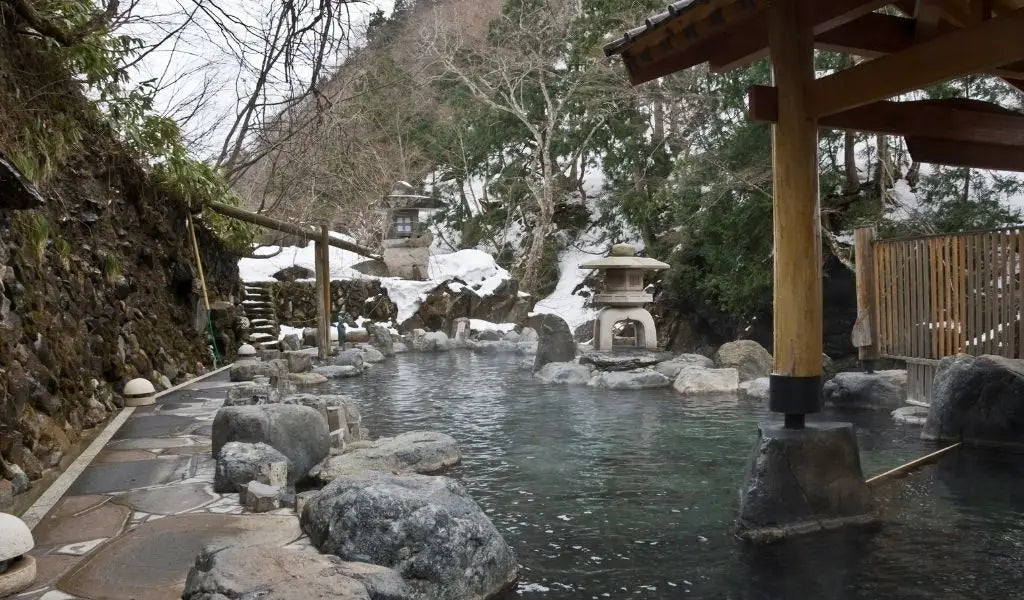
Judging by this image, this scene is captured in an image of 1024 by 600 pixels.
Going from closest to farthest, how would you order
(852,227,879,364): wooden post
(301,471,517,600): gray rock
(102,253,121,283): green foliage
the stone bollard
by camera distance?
the stone bollard < (301,471,517,600): gray rock < (102,253,121,283): green foliage < (852,227,879,364): wooden post

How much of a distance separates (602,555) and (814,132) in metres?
3.03

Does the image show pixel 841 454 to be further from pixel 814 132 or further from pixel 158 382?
pixel 158 382

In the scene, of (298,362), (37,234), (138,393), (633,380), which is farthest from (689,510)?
(298,362)

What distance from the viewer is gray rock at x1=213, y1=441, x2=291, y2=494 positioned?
4883mm

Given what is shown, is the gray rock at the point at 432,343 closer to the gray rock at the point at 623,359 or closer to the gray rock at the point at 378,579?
the gray rock at the point at 623,359

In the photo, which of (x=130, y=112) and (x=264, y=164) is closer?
(x=130, y=112)

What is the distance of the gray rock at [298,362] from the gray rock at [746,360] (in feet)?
24.8

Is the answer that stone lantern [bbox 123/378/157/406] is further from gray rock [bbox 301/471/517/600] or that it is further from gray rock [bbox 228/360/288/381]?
gray rock [bbox 301/471/517/600]

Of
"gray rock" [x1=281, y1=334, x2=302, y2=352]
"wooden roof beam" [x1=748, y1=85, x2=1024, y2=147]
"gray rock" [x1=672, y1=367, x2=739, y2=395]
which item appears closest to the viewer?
"wooden roof beam" [x1=748, y1=85, x2=1024, y2=147]

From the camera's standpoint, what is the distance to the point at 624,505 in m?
5.62

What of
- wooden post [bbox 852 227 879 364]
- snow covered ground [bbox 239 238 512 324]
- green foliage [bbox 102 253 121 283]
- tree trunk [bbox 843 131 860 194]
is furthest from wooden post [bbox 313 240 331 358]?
tree trunk [bbox 843 131 860 194]

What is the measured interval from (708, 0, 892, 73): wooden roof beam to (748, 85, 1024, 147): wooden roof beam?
2.33ft

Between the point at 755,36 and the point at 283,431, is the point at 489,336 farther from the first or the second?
the point at 755,36

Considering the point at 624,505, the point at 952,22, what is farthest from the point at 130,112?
the point at 952,22
